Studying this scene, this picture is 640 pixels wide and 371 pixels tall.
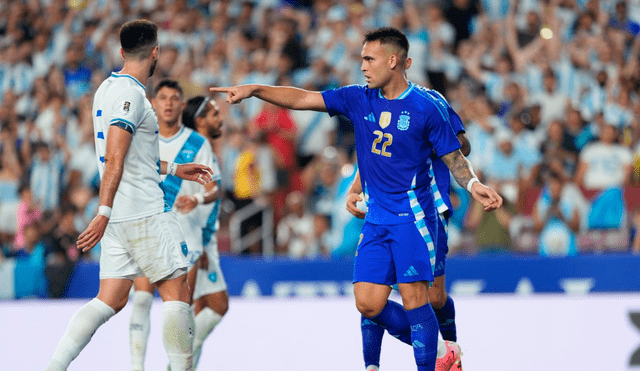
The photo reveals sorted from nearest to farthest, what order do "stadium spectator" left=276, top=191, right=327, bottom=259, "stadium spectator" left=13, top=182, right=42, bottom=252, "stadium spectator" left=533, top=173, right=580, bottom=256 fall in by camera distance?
"stadium spectator" left=533, top=173, right=580, bottom=256, "stadium spectator" left=276, top=191, right=327, bottom=259, "stadium spectator" left=13, top=182, right=42, bottom=252

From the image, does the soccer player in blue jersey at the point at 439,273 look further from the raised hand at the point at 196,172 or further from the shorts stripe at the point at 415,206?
the raised hand at the point at 196,172

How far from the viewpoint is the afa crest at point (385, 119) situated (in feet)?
18.9

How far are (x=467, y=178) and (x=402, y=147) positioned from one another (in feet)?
1.65

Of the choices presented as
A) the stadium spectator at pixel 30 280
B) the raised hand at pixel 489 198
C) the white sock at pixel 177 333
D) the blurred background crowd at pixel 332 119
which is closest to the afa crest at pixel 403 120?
the raised hand at pixel 489 198

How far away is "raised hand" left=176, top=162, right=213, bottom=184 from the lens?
5828mm

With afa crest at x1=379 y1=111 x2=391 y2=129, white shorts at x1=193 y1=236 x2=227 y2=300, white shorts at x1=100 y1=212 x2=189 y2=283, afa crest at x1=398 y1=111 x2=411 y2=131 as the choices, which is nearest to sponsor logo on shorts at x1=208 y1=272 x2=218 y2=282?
white shorts at x1=193 y1=236 x2=227 y2=300

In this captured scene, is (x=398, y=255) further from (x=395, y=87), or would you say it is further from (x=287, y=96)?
(x=287, y=96)

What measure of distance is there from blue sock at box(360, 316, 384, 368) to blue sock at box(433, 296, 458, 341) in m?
0.54

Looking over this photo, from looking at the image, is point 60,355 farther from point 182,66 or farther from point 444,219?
point 182,66

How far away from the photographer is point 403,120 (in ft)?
18.8

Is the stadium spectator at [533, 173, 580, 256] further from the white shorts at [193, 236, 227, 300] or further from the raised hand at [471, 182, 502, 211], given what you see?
the raised hand at [471, 182, 502, 211]

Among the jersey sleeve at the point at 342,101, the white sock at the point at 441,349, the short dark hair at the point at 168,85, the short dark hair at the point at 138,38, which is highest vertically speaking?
the short dark hair at the point at 138,38

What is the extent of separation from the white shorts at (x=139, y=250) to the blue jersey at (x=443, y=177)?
1937mm

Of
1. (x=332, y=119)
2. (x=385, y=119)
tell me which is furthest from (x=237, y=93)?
(x=332, y=119)
